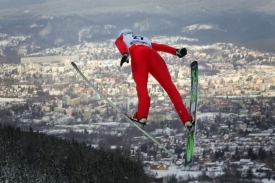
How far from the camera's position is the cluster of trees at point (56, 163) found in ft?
102

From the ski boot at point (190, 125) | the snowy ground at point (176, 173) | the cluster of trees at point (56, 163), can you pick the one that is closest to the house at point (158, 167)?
the snowy ground at point (176, 173)

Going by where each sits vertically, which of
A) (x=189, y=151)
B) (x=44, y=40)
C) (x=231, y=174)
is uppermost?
(x=44, y=40)

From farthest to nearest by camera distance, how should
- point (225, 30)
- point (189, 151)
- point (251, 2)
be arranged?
point (251, 2) → point (225, 30) → point (189, 151)

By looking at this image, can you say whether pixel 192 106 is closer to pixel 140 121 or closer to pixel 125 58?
pixel 140 121

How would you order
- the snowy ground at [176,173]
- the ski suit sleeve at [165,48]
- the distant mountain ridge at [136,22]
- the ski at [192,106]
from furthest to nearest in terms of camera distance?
the distant mountain ridge at [136,22] < the snowy ground at [176,173] < the ski at [192,106] < the ski suit sleeve at [165,48]

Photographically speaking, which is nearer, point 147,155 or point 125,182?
point 125,182

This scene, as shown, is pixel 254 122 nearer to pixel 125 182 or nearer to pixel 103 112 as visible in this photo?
pixel 103 112

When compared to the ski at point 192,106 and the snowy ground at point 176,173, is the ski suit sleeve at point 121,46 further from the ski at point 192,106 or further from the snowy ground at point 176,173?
the snowy ground at point 176,173

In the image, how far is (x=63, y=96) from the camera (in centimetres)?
7612

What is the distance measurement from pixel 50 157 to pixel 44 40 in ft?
193

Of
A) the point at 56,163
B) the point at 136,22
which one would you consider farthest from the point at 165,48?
the point at 136,22

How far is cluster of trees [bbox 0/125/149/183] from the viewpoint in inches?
1219

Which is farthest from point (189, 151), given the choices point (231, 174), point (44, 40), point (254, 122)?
point (44, 40)

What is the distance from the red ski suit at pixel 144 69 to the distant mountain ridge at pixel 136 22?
2664 inches
